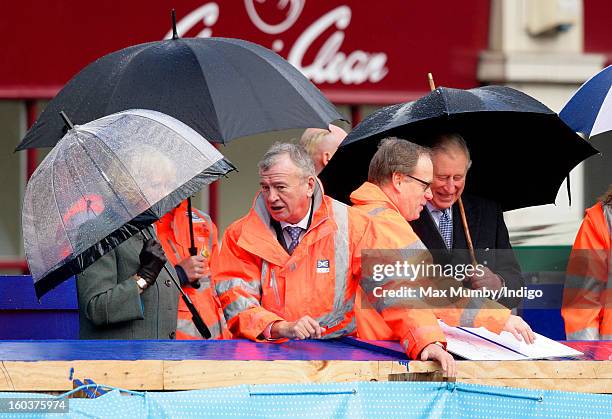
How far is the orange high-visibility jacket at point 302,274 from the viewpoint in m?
5.15

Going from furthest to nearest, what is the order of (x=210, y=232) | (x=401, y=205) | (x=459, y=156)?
(x=210, y=232) → (x=459, y=156) → (x=401, y=205)

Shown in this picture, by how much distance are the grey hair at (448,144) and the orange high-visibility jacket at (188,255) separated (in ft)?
3.79

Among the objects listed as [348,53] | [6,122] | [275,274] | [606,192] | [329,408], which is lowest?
[329,408]

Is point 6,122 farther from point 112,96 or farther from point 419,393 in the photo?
point 419,393

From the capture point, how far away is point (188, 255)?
20.3 feet

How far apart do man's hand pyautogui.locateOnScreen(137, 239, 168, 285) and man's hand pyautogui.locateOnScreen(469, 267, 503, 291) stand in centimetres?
128

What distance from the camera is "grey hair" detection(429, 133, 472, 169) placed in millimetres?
5805

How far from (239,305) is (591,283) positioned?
1.85 metres

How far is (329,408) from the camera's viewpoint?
4375mm

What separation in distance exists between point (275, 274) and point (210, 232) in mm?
1254

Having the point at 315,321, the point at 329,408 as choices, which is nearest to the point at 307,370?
the point at 329,408

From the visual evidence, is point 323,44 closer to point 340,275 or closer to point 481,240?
point 481,240

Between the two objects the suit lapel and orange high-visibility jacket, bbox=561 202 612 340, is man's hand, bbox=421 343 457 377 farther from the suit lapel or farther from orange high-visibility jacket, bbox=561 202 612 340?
orange high-visibility jacket, bbox=561 202 612 340

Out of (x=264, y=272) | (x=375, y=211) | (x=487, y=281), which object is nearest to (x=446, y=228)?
(x=487, y=281)
